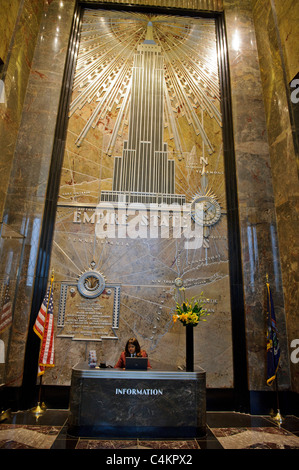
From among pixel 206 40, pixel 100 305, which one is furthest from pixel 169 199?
pixel 206 40

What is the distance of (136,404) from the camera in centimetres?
416

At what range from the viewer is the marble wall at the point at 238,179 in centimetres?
559

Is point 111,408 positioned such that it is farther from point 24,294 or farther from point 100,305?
point 24,294

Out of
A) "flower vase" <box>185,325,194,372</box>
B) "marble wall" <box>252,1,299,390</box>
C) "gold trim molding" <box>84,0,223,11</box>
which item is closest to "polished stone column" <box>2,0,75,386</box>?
"gold trim molding" <box>84,0,223,11</box>

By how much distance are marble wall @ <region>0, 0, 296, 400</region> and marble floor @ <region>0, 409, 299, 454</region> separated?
773mm

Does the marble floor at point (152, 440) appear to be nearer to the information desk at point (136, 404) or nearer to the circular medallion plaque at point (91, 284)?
the information desk at point (136, 404)

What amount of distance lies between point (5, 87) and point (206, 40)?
4730mm

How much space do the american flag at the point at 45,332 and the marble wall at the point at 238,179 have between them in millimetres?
466

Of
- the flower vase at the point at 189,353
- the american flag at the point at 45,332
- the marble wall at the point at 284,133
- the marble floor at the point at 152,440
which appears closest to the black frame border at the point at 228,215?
the american flag at the point at 45,332

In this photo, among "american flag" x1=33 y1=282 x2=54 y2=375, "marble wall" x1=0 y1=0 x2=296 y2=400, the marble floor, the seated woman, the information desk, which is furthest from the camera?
"marble wall" x1=0 y1=0 x2=296 y2=400

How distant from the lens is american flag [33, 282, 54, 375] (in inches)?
201

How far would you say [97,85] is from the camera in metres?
7.03

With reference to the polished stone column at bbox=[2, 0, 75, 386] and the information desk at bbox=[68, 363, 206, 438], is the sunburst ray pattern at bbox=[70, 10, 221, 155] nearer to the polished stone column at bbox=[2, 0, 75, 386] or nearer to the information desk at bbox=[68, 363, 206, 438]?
the polished stone column at bbox=[2, 0, 75, 386]
